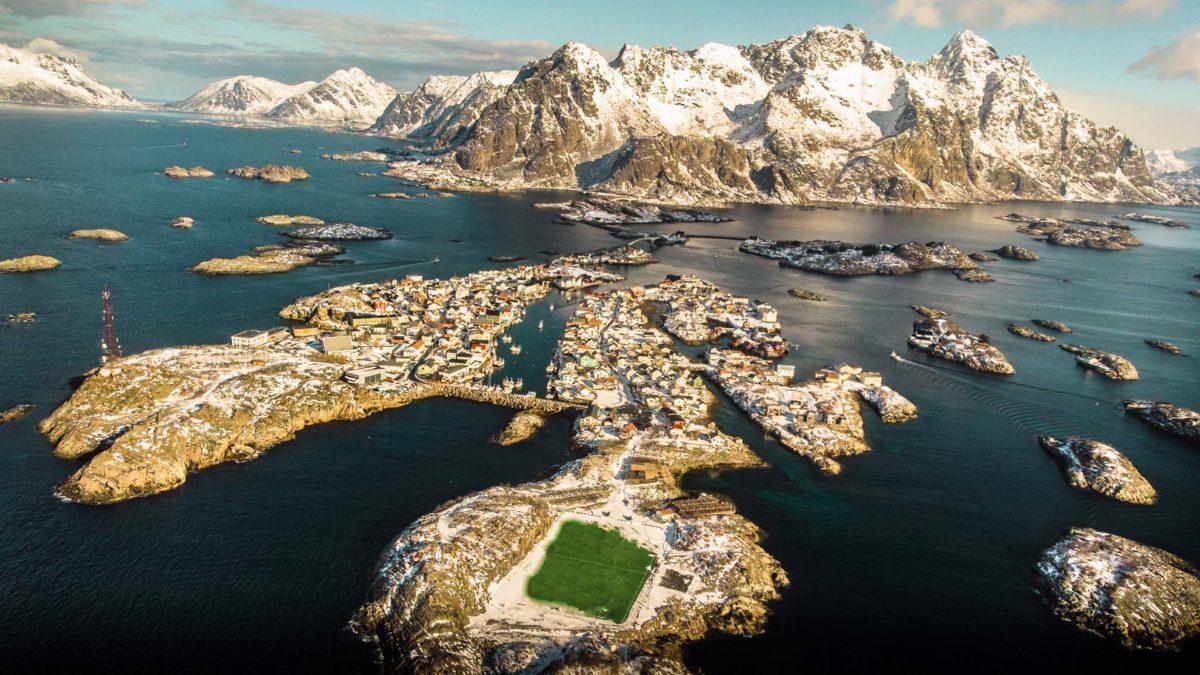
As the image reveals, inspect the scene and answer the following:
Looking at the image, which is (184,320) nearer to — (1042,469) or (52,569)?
(52,569)

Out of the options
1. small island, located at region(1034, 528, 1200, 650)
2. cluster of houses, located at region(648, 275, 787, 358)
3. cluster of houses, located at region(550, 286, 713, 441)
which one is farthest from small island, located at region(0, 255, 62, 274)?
small island, located at region(1034, 528, 1200, 650)

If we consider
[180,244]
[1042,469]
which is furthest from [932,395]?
[180,244]

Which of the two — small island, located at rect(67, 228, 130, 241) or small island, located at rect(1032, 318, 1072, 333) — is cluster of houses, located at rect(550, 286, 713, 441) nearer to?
small island, located at rect(1032, 318, 1072, 333)

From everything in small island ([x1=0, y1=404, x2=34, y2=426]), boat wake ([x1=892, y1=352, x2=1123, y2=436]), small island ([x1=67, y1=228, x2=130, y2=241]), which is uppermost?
boat wake ([x1=892, y1=352, x2=1123, y2=436])

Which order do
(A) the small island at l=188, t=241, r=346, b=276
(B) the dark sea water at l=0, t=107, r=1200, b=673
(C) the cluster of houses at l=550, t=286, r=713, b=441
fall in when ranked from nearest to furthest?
(B) the dark sea water at l=0, t=107, r=1200, b=673, (C) the cluster of houses at l=550, t=286, r=713, b=441, (A) the small island at l=188, t=241, r=346, b=276

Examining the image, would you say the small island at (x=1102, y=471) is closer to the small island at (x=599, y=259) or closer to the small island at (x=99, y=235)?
the small island at (x=599, y=259)

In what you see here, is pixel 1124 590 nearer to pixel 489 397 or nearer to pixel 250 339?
pixel 489 397

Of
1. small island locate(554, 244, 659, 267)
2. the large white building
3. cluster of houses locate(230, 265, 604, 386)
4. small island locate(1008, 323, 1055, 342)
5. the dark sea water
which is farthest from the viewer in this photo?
small island locate(554, 244, 659, 267)

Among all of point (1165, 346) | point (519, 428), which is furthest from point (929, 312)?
point (519, 428)
